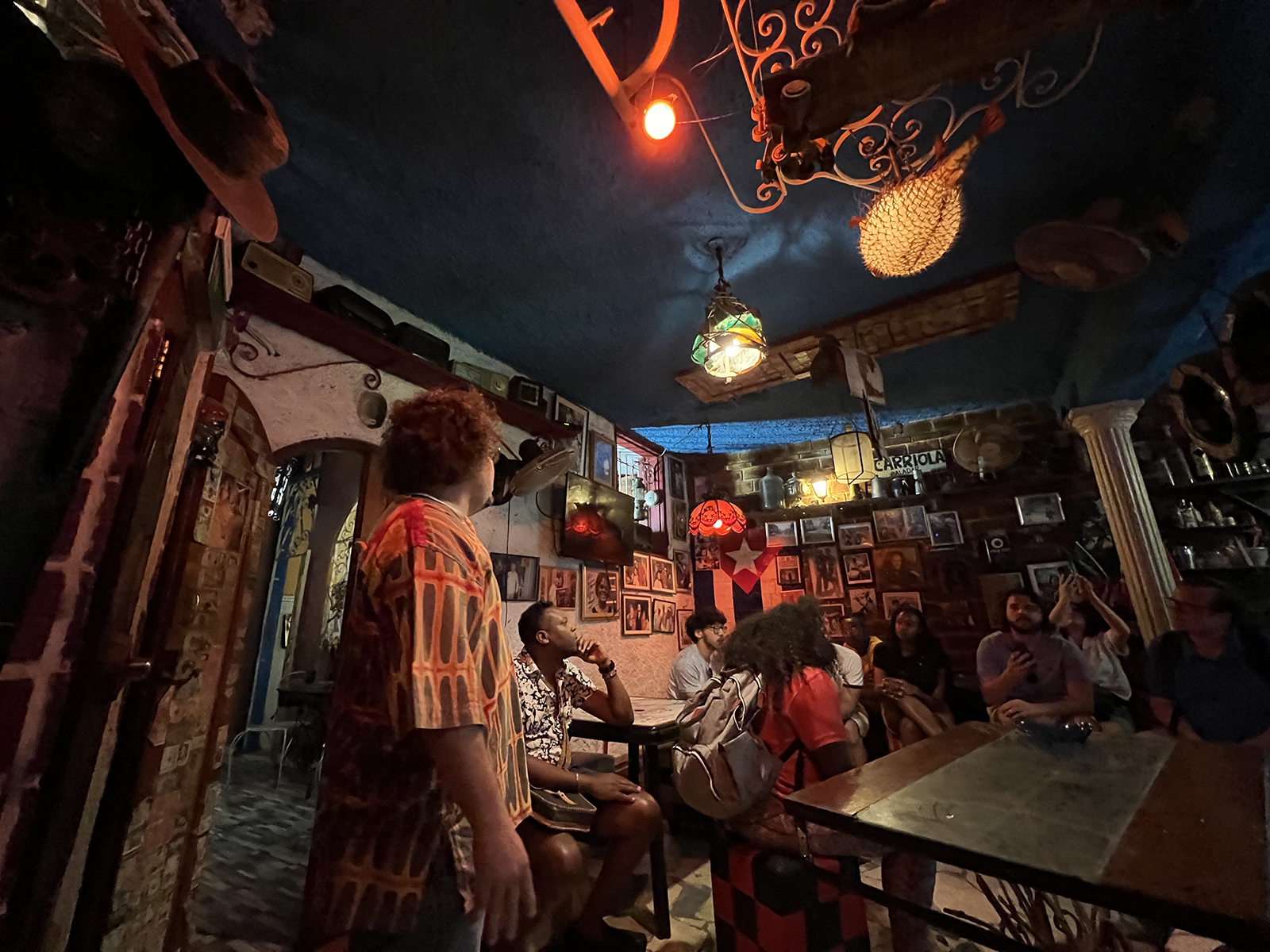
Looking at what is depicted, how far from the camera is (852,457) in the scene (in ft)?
17.3

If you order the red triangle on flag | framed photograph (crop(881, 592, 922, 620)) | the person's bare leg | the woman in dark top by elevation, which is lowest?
the person's bare leg

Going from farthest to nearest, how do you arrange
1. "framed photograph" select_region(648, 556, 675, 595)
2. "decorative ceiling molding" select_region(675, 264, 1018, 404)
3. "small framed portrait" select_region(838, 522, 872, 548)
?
"small framed portrait" select_region(838, 522, 872, 548)
"framed photograph" select_region(648, 556, 675, 595)
"decorative ceiling molding" select_region(675, 264, 1018, 404)

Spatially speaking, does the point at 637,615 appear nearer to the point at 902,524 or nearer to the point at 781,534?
the point at 781,534

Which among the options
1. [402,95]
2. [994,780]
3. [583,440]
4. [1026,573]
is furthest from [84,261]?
[1026,573]

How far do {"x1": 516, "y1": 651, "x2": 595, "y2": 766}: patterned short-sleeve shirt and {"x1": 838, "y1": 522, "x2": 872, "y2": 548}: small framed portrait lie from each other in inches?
171

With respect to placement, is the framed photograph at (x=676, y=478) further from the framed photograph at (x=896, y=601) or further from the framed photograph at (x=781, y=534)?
the framed photograph at (x=896, y=601)

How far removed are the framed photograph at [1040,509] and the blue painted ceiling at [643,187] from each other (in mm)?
1276

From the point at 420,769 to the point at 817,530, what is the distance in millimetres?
5554

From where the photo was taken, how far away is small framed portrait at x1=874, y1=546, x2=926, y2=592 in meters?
5.24

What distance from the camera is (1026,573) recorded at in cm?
479

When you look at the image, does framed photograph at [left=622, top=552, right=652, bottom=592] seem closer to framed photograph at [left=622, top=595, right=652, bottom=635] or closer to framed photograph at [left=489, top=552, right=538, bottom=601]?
framed photograph at [left=622, top=595, right=652, bottom=635]

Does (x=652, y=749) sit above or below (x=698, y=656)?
below

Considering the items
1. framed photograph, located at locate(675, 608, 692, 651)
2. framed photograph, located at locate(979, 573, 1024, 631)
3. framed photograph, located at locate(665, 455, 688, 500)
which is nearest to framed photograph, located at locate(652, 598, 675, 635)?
framed photograph, located at locate(675, 608, 692, 651)

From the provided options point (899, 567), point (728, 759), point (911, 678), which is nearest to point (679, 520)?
point (899, 567)
